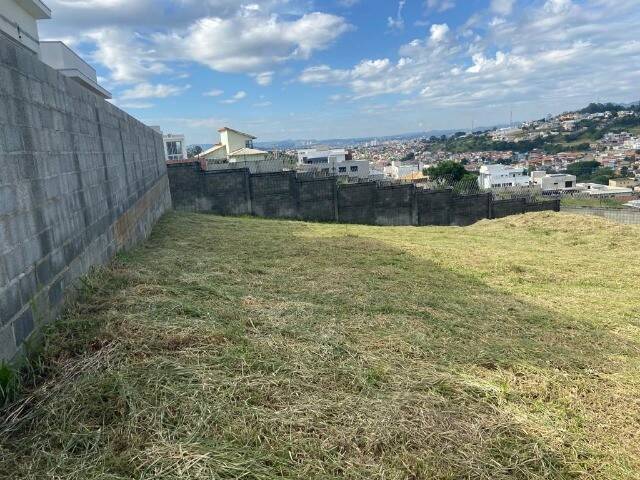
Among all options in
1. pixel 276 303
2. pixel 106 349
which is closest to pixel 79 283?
pixel 106 349

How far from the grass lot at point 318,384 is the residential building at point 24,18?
29.5 feet

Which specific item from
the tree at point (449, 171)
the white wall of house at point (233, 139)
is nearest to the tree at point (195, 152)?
the white wall of house at point (233, 139)

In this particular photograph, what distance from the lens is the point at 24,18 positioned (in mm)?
11352

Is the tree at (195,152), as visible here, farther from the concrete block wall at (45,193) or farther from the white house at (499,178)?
the concrete block wall at (45,193)

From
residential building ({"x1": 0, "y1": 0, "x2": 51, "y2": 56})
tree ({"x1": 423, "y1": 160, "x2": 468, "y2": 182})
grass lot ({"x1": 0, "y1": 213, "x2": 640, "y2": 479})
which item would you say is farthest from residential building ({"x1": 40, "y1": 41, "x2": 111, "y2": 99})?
tree ({"x1": 423, "y1": 160, "x2": 468, "y2": 182})

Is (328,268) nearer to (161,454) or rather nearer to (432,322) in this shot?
(432,322)

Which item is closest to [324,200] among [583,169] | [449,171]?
[449,171]

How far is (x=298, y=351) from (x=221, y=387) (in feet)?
1.99

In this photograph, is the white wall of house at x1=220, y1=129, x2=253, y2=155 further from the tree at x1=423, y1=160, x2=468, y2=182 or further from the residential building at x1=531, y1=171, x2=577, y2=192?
the residential building at x1=531, y1=171, x2=577, y2=192

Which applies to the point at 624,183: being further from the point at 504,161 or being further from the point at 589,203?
the point at 504,161

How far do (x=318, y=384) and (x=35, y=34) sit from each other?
13.9 meters

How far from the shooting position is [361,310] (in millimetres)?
3650

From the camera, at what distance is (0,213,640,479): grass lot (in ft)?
5.72

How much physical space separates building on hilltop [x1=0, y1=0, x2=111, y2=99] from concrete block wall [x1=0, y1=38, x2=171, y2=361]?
3980mm
